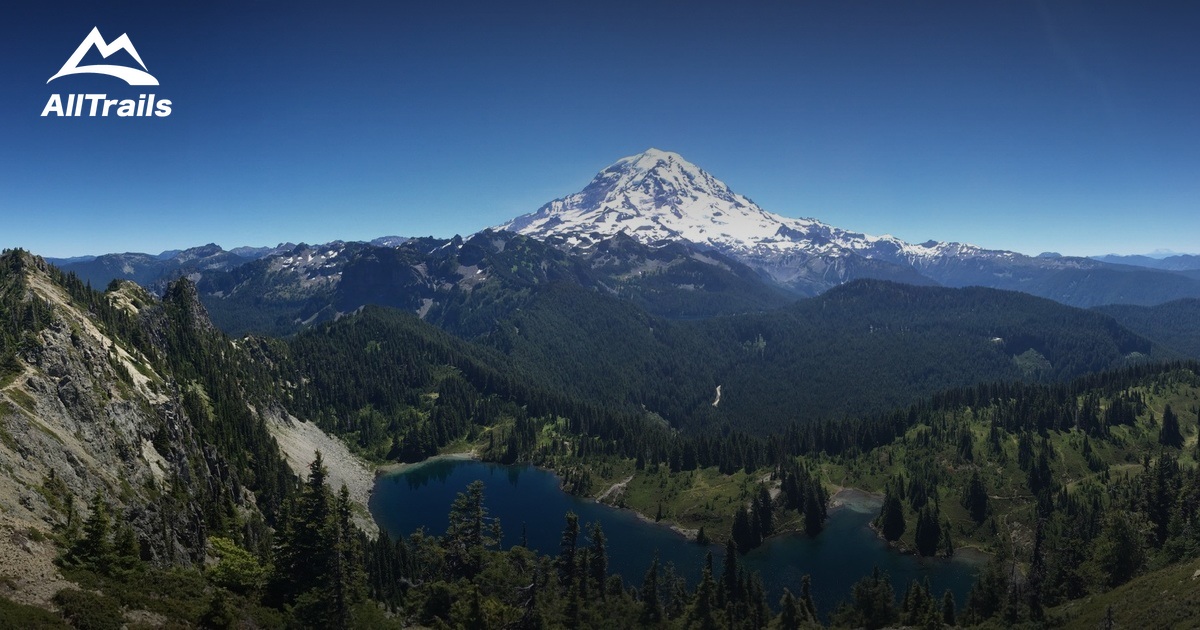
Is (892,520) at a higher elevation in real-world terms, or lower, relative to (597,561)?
lower

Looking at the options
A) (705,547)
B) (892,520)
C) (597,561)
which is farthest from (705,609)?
A: (892,520)

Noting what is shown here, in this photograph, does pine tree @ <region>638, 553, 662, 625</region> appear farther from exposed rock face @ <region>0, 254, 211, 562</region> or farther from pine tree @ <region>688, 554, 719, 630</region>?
exposed rock face @ <region>0, 254, 211, 562</region>

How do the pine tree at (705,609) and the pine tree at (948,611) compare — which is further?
the pine tree at (948,611)

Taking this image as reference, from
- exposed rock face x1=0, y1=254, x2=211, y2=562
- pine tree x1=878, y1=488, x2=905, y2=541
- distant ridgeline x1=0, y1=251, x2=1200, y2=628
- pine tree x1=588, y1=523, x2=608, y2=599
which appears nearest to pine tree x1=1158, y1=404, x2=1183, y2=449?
distant ridgeline x1=0, y1=251, x2=1200, y2=628

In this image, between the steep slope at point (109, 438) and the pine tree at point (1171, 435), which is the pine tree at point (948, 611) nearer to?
the steep slope at point (109, 438)

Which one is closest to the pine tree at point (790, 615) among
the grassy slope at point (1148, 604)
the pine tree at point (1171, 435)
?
the grassy slope at point (1148, 604)

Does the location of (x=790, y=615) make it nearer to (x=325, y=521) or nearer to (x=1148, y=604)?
(x=1148, y=604)

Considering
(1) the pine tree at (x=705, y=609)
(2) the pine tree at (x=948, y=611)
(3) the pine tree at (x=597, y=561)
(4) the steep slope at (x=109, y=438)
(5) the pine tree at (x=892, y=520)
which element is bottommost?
(5) the pine tree at (x=892, y=520)

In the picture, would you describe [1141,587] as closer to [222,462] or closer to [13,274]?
[222,462]

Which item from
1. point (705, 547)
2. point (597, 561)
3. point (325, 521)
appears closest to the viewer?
point (325, 521)
